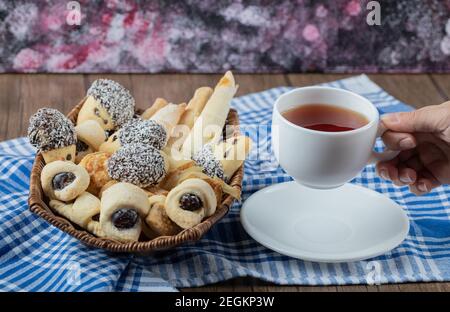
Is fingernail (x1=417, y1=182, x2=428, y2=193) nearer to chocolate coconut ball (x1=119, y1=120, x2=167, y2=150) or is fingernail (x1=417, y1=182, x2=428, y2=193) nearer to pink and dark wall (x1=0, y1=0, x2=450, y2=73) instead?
chocolate coconut ball (x1=119, y1=120, x2=167, y2=150)

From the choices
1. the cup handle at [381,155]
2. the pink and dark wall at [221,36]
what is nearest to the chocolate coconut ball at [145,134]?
the cup handle at [381,155]

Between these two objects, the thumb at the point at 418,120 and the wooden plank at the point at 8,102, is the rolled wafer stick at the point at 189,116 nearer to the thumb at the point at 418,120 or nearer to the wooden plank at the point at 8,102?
the thumb at the point at 418,120

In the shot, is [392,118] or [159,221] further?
[392,118]

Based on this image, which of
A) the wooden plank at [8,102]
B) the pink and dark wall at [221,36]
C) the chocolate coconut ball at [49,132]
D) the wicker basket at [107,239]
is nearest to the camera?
the wicker basket at [107,239]

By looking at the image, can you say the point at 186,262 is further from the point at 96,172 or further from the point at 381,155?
the point at 381,155

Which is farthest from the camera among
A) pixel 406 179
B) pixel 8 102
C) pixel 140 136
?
pixel 8 102

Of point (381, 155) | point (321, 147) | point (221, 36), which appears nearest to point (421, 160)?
point (381, 155)

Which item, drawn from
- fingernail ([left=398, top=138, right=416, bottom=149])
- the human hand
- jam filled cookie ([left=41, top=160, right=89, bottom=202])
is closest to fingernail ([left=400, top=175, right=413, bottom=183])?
the human hand

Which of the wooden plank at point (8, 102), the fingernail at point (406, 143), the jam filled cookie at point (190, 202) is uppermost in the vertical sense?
the fingernail at point (406, 143)
